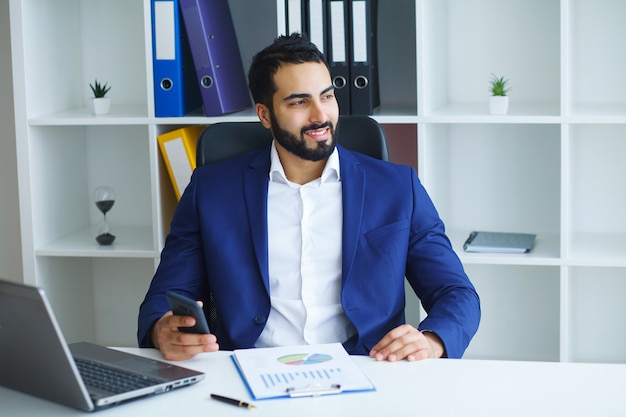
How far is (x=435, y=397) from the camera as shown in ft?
4.93

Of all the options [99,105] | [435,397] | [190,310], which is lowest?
[435,397]

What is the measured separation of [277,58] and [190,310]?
0.73 metres

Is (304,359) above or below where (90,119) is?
below

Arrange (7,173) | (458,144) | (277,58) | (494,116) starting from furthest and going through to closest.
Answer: (7,173)
(458,144)
(494,116)
(277,58)

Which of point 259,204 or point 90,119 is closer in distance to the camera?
point 259,204

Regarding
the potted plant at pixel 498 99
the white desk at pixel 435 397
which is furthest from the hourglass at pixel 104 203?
the white desk at pixel 435 397

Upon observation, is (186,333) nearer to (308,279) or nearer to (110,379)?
(110,379)

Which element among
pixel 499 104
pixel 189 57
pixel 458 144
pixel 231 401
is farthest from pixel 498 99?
pixel 231 401

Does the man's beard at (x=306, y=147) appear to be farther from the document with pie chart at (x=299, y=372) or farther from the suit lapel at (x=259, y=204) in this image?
the document with pie chart at (x=299, y=372)

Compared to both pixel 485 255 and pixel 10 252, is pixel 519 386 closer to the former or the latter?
pixel 485 255

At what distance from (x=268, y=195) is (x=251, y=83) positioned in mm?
294

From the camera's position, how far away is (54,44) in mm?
3178

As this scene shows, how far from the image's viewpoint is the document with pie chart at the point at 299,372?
1.53 metres

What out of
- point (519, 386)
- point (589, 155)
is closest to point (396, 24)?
point (589, 155)
